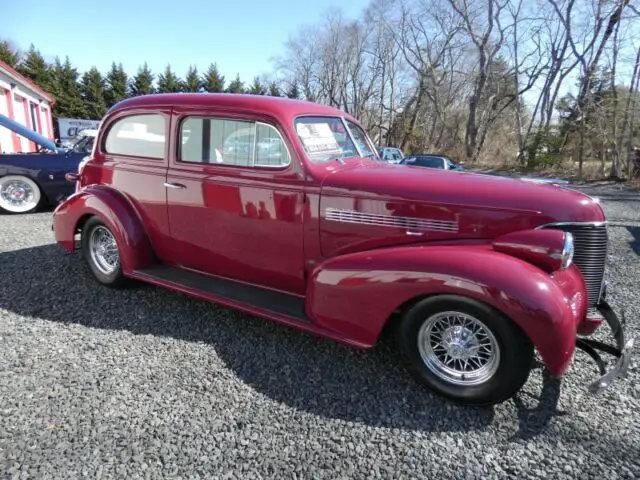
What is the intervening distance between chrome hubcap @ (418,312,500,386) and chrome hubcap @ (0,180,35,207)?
850 centimetres

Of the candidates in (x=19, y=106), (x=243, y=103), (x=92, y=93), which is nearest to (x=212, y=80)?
(x=92, y=93)

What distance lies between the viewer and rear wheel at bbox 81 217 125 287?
13.3ft

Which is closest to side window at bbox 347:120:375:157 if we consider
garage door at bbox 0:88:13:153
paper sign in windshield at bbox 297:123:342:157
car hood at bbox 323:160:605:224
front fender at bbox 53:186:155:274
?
paper sign in windshield at bbox 297:123:342:157

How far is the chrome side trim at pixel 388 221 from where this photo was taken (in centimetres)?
272

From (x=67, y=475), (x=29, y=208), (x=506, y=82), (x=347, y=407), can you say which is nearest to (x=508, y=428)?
(x=347, y=407)

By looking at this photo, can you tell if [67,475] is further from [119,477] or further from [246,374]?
[246,374]

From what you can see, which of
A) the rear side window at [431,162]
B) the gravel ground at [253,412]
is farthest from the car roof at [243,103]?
the rear side window at [431,162]

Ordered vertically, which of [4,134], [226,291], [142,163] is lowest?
[226,291]

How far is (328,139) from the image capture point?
3443mm

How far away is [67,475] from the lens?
1934 millimetres

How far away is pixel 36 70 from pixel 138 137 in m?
37.1

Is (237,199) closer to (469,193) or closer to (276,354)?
(276,354)

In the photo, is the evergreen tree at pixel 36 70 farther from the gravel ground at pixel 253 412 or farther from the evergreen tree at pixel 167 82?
the gravel ground at pixel 253 412

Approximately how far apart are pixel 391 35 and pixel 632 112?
72.6 ft
